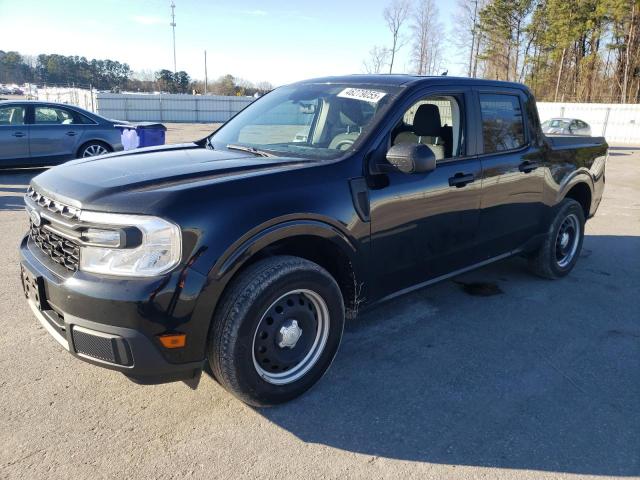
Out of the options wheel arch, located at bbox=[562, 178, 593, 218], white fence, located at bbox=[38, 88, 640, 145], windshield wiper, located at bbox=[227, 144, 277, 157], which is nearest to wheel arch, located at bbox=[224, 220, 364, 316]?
windshield wiper, located at bbox=[227, 144, 277, 157]

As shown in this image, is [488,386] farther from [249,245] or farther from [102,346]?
[102,346]

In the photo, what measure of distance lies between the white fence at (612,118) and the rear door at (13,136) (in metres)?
27.3

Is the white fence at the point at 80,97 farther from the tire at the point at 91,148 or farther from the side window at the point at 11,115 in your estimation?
the tire at the point at 91,148

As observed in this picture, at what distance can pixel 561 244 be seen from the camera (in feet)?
17.9

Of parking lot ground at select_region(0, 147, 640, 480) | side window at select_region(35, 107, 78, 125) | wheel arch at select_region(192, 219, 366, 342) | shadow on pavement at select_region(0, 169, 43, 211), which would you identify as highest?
side window at select_region(35, 107, 78, 125)

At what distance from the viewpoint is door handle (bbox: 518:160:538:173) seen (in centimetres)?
450

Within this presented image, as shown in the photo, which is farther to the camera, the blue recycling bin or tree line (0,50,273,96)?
tree line (0,50,273,96)

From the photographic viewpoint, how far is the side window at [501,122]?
421 cm

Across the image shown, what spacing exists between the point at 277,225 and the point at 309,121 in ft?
4.42

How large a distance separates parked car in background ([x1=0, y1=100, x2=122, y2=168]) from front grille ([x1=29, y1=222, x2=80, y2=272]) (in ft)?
26.4

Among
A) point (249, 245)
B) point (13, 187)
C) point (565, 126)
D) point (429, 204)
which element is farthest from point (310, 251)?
point (565, 126)

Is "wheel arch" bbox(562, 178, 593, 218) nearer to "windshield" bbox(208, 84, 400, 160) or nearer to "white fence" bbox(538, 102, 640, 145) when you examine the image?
"windshield" bbox(208, 84, 400, 160)

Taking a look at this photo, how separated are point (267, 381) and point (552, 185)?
11.5 ft

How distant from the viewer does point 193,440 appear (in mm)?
2684
